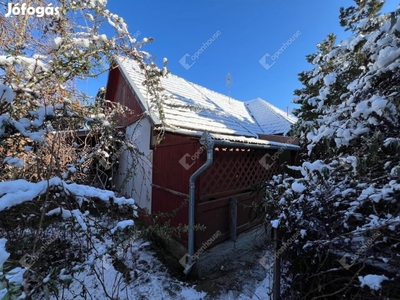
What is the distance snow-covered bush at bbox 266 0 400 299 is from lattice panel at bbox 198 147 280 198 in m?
1.89

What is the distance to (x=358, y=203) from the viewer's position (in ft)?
6.68

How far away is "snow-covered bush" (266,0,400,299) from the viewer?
1.78 m

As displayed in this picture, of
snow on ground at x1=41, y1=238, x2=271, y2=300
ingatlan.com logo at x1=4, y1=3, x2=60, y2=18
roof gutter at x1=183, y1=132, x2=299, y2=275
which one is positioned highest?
ingatlan.com logo at x1=4, y1=3, x2=60, y2=18

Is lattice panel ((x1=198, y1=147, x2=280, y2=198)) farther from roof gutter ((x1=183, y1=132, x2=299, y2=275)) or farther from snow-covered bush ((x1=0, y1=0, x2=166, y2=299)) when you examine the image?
snow-covered bush ((x1=0, y1=0, x2=166, y2=299))

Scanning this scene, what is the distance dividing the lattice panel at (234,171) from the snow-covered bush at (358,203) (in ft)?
6.21

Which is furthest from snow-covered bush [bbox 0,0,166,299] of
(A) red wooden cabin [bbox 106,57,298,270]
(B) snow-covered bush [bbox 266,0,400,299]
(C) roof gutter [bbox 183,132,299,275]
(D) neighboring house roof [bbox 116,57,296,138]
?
(B) snow-covered bush [bbox 266,0,400,299]

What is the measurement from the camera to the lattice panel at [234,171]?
4.38 meters

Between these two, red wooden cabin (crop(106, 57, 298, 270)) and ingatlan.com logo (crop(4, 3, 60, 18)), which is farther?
red wooden cabin (crop(106, 57, 298, 270))

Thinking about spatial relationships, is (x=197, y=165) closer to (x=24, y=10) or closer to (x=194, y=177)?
(x=194, y=177)

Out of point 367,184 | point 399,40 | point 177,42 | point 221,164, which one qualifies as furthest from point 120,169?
point 399,40

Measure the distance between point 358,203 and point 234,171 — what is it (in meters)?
3.05

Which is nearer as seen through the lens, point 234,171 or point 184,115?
point 234,171

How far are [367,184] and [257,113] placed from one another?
Answer: 10.1 m

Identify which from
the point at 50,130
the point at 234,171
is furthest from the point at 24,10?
the point at 234,171
